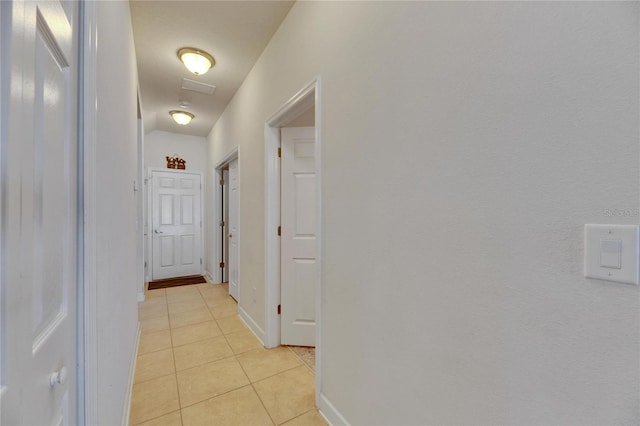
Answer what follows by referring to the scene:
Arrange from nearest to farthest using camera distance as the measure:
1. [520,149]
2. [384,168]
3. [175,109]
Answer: [520,149]
[384,168]
[175,109]

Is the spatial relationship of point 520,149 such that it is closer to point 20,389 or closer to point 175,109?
point 20,389

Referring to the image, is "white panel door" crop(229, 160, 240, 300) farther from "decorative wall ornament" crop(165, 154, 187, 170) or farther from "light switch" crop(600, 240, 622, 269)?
"light switch" crop(600, 240, 622, 269)

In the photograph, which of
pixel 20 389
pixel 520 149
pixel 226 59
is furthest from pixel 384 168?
pixel 226 59

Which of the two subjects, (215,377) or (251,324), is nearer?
(215,377)

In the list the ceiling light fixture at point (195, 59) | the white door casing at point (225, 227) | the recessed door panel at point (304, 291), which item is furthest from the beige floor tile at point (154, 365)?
the ceiling light fixture at point (195, 59)

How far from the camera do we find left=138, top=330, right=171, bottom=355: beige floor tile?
2.35m

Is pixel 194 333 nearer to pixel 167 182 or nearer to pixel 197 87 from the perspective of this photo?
pixel 197 87

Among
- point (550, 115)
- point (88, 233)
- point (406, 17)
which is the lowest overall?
point (88, 233)

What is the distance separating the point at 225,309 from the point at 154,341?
0.91m

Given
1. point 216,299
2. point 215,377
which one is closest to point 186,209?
point 216,299

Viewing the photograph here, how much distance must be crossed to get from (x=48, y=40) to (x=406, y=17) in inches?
45.7

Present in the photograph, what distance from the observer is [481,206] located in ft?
2.68

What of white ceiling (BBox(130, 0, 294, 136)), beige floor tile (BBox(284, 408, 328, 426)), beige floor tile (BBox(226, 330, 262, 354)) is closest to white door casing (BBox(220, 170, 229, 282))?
white ceiling (BBox(130, 0, 294, 136))

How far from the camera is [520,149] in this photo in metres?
0.72
